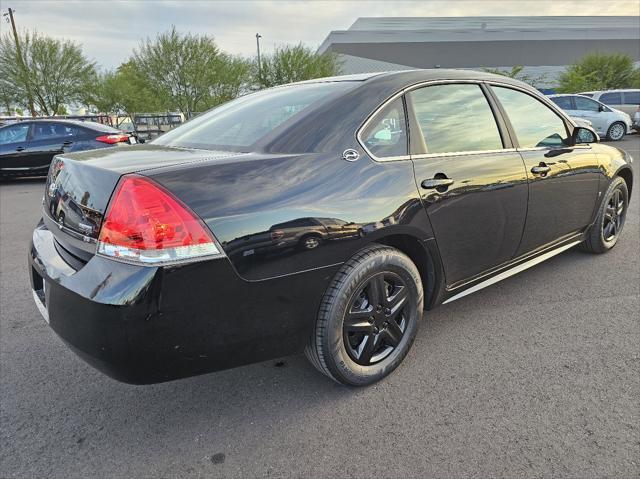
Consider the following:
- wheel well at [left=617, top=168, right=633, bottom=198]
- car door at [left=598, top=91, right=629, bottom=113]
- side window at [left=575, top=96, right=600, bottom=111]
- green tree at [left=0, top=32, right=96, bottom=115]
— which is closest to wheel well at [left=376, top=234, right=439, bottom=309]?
wheel well at [left=617, top=168, right=633, bottom=198]

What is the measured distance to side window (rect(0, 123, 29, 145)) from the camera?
10.2m

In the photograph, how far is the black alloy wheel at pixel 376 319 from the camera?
226 cm

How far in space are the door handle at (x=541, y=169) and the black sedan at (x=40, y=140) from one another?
924 cm

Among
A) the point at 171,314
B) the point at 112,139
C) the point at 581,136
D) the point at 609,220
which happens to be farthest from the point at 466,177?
the point at 112,139

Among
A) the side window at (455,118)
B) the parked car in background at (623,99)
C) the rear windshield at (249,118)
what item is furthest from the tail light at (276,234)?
the parked car in background at (623,99)

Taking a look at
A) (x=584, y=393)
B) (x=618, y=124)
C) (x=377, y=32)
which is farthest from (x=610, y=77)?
(x=584, y=393)

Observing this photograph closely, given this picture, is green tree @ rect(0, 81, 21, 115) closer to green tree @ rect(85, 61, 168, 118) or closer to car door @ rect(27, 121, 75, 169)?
green tree @ rect(85, 61, 168, 118)

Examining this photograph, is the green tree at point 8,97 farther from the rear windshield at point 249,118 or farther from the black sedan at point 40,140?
the rear windshield at point 249,118

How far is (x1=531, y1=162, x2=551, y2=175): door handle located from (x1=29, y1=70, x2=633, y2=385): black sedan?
0.01 m

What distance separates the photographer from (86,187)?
75.4 inches

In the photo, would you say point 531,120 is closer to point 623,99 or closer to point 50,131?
point 50,131

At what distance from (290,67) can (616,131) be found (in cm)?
2024

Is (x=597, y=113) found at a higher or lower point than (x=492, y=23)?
lower

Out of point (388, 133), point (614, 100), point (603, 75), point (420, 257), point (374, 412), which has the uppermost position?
point (603, 75)
